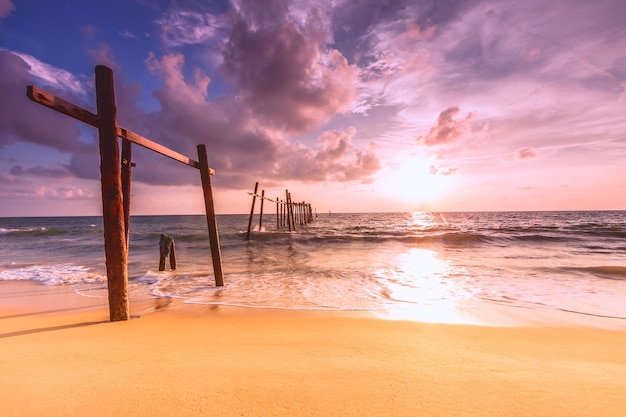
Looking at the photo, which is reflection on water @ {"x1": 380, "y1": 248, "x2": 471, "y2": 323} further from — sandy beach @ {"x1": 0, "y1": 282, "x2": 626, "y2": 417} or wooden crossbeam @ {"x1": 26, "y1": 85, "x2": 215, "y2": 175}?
wooden crossbeam @ {"x1": 26, "y1": 85, "x2": 215, "y2": 175}

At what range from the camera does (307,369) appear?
263 cm

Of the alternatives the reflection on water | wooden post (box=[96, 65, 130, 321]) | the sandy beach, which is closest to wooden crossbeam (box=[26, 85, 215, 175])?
wooden post (box=[96, 65, 130, 321])

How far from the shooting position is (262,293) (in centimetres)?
715

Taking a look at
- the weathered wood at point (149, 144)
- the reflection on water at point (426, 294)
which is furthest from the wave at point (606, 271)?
the weathered wood at point (149, 144)

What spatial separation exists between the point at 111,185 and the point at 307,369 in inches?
154

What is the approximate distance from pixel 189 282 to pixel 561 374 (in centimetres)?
827

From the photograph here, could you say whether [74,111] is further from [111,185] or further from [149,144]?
[149,144]

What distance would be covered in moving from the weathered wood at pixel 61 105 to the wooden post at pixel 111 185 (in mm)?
132

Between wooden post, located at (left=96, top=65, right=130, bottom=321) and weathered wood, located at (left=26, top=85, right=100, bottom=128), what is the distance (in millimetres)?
132

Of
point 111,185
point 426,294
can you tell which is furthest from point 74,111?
point 426,294

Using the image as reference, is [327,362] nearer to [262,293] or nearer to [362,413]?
[362,413]

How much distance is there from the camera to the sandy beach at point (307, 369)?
6.57 feet

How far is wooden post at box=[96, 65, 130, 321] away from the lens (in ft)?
14.9

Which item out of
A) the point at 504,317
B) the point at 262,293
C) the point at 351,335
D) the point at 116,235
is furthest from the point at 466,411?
the point at 262,293
